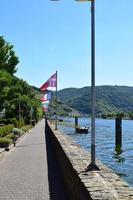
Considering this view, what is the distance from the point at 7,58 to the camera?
5406 centimetres

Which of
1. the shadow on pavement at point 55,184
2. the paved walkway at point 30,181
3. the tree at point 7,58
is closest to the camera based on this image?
the shadow on pavement at point 55,184

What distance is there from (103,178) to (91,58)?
3.74m

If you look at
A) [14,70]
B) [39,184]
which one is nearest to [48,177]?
[39,184]

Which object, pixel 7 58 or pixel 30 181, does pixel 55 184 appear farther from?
pixel 7 58

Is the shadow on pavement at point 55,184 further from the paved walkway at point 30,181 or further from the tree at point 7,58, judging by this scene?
the tree at point 7,58

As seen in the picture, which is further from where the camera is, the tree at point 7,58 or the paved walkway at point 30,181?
the tree at point 7,58

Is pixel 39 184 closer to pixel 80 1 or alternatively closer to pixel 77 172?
pixel 77 172

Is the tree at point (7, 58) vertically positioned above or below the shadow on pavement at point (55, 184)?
above

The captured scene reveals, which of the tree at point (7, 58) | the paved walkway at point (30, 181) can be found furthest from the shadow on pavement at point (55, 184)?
the tree at point (7, 58)

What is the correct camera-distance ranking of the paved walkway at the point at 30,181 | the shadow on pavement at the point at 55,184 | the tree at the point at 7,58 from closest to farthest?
the shadow on pavement at the point at 55,184
the paved walkway at the point at 30,181
the tree at the point at 7,58

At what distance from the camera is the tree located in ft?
164

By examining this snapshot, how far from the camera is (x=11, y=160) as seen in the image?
909 inches

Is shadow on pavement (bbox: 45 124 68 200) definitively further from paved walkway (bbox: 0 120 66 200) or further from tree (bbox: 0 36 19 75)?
tree (bbox: 0 36 19 75)

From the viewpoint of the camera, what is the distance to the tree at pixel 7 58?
5011cm
